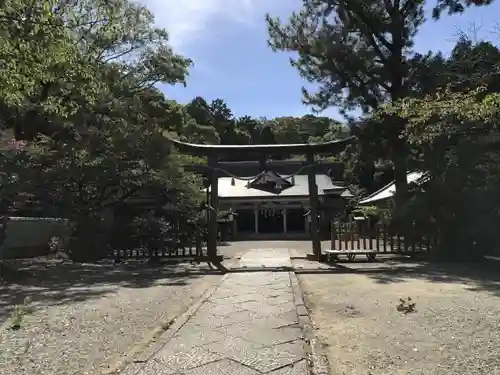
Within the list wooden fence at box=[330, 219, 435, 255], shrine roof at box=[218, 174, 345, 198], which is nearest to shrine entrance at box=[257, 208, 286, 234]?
shrine roof at box=[218, 174, 345, 198]

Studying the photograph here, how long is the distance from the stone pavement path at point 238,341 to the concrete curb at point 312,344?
0.09m

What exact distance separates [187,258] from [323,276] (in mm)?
5194

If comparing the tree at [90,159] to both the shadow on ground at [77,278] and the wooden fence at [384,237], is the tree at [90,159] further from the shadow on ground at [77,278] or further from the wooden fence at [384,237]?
the wooden fence at [384,237]

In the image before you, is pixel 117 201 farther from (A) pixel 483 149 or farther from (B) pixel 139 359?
(B) pixel 139 359

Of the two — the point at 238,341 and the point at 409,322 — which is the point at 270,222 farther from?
the point at 238,341

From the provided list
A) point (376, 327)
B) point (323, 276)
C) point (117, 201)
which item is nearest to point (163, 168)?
point (117, 201)

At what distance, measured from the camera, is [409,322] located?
696 cm

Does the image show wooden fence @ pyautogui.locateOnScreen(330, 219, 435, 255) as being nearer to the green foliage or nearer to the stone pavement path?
the stone pavement path

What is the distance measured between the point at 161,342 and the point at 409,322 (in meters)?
3.32

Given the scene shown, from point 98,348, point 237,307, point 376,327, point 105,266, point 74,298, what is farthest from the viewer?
point 105,266

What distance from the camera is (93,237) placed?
1677 cm

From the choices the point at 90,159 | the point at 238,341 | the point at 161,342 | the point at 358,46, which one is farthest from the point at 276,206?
the point at 161,342

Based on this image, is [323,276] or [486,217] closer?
[323,276]

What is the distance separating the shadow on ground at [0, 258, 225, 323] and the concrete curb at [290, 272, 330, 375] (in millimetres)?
4065
